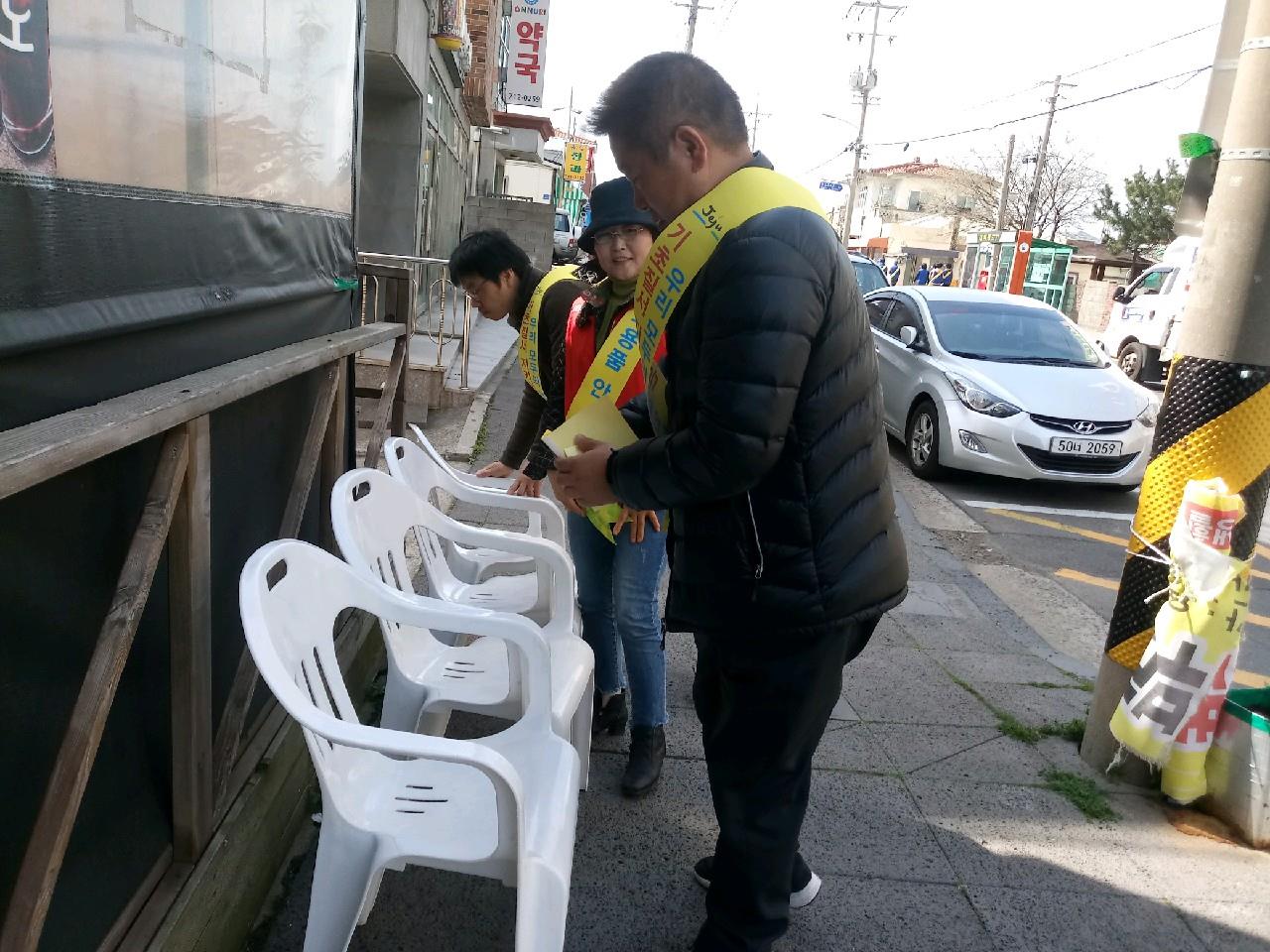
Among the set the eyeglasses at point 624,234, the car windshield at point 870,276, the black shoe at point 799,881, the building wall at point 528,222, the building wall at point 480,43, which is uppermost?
the building wall at point 480,43

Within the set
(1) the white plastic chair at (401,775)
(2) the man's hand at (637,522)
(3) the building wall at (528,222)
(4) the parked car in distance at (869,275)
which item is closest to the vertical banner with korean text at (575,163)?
(3) the building wall at (528,222)

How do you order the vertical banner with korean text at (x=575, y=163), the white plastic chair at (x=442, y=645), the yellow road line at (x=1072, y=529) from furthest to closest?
the vertical banner with korean text at (x=575, y=163) < the yellow road line at (x=1072, y=529) < the white plastic chair at (x=442, y=645)

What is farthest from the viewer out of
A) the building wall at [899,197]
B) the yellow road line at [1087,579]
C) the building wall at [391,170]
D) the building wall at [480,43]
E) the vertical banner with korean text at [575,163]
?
the building wall at [899,197]

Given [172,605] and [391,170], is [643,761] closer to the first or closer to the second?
[172,605]

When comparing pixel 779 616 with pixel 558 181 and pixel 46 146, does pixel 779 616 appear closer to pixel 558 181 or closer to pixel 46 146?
pixel 46 146

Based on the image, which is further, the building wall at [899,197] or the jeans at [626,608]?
the building wall at [899,197]

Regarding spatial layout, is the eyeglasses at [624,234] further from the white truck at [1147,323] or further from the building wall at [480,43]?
the building wall at [480,43]

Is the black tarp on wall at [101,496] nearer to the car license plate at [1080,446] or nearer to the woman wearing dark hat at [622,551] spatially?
the woman wearing dark hat at [622,551]

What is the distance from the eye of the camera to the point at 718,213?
183 cm

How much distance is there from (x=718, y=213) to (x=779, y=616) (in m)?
0.81

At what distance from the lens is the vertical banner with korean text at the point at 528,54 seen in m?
19.7

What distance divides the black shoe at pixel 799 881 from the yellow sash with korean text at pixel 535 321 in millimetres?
1632

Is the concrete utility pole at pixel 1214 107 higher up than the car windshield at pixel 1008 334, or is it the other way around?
the concrete utility pole at pixel 1214 107

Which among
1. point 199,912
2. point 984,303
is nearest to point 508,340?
point 984,303
